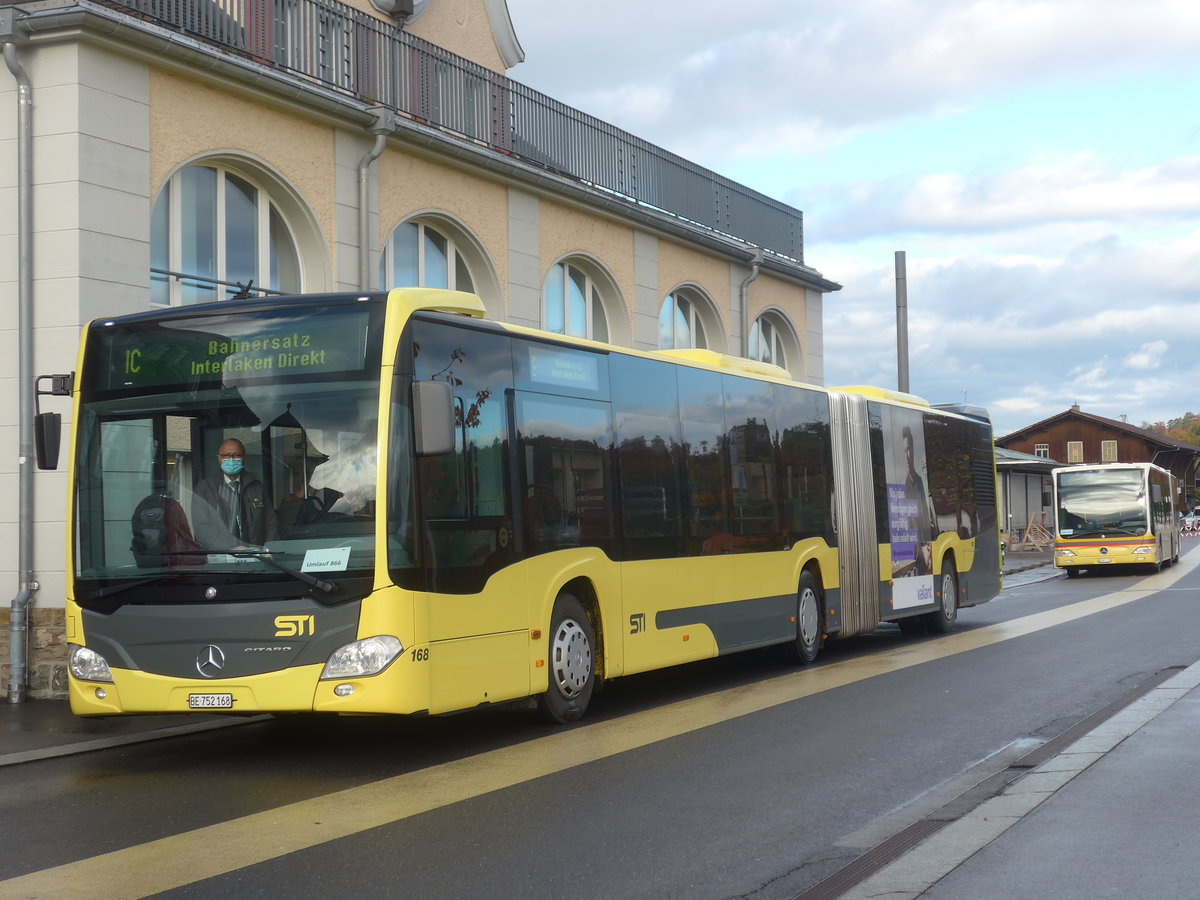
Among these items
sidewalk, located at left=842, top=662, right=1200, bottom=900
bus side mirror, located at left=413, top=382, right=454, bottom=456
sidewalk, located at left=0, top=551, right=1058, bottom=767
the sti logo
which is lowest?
sidewalk, located at left=842, top=662, right=1200, bottom=900

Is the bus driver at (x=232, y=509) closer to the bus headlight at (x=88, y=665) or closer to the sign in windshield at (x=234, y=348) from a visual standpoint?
the sign in windshield at (x=234, y=348)

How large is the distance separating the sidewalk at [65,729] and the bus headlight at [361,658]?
8.04ft

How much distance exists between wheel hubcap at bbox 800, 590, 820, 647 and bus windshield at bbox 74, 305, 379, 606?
24.3 ft

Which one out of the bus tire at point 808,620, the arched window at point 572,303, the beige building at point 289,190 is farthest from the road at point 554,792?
the arched window at point 572,303

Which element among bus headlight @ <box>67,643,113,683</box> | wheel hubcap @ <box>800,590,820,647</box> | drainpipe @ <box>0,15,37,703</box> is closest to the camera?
bus headlight @ <box>67,643,113,683</box>

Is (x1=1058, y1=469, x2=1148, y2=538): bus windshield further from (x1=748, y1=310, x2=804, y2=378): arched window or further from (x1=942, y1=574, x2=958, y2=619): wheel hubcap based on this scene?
(x1=942, y1=574, x2=958, y2=619): wheel hubcap

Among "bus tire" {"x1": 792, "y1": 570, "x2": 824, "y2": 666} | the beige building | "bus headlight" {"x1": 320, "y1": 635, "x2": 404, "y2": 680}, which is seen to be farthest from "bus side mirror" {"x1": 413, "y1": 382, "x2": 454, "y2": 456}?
"bus tire" {"x1": 792, "y1": 570, "x2": 824, "y2": 666}

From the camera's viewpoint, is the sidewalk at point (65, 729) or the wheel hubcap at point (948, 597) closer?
the sidewalk at point (65, 729)

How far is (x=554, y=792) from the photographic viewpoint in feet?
25.1

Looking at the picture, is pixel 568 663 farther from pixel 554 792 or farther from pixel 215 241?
pixel 215 241

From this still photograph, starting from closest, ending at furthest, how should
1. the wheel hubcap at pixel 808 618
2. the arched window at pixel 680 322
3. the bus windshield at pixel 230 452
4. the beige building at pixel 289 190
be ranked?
the bus windshield at pixel 230 452 < the beige building at pixel 289 190 < the wheel hubcap at pixel 808 618 < the arched window at pixel 680 322

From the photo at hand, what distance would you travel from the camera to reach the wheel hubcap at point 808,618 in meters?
14.9

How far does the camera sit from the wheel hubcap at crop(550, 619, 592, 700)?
10367 mm

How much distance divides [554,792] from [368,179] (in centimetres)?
984
